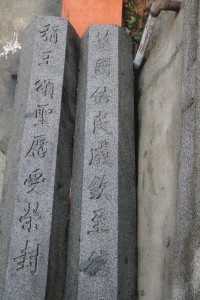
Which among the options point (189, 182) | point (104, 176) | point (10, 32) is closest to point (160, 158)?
point (104, 176)

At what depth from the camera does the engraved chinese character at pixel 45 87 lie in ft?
14.1

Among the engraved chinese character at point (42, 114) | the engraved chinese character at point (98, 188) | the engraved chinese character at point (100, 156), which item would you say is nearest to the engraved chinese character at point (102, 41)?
the engraved chinese character at point (42, 114)

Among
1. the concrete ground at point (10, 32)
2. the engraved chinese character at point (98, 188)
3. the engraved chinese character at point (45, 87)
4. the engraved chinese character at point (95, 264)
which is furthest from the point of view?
the concrete ground at point (10, 32)

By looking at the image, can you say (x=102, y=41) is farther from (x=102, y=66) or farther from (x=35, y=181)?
(x=35, y=181)

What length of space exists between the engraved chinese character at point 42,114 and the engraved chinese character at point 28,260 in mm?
1297

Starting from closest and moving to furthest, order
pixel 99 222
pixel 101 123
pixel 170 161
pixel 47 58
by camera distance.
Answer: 1. pixel 170 161
2. pixel 99 222
3. pixel 101 123
4. pixel 47 58

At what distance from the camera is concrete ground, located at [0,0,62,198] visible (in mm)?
5293

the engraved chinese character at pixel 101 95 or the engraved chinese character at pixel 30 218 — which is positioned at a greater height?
the engraved chinese character at pixel 101 95

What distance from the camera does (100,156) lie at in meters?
4.04

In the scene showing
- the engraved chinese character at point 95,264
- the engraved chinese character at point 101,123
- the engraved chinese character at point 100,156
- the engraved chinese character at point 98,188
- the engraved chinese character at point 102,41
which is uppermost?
the engraved chinese character at point 102,41

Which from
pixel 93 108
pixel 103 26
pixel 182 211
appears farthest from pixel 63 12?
pixel 182 211

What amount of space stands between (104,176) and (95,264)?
856 mm

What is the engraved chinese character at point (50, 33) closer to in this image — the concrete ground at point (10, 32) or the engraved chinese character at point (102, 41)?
the engraved chinese character at point (102, 41)

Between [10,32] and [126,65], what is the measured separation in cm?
205
